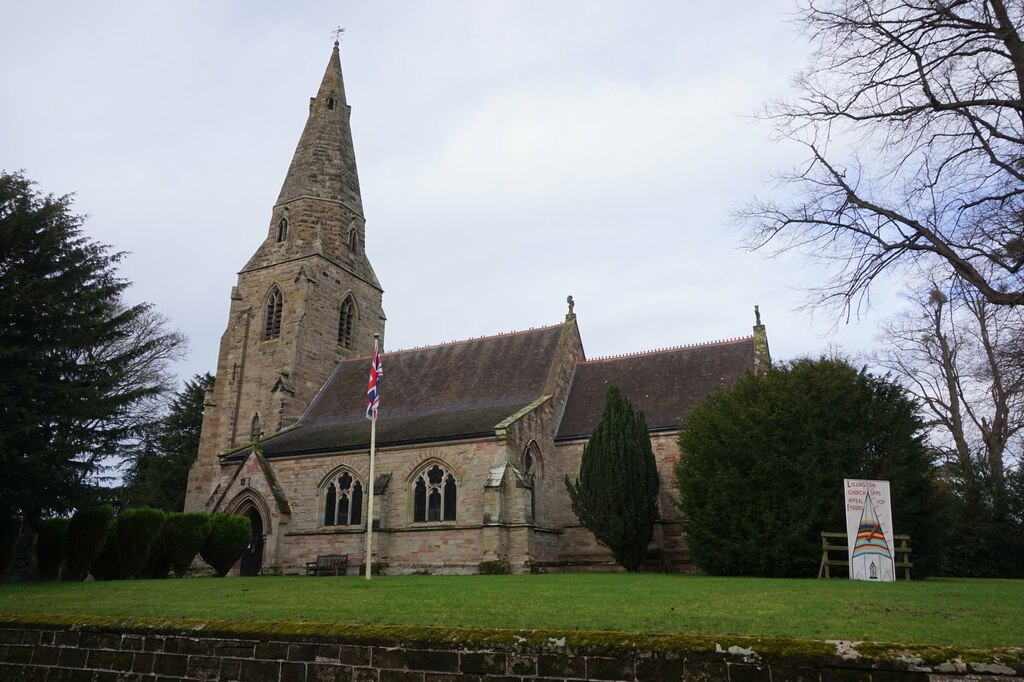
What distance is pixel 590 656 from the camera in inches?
226

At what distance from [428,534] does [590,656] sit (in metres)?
18.9

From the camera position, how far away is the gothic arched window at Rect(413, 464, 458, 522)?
2438 cm

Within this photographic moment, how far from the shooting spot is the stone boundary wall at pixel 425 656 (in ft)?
16.9

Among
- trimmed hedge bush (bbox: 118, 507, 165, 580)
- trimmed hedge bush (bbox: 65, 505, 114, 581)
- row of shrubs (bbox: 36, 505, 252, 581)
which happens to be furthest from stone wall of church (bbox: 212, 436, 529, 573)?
trimmed hedge bush (bbox: 65, 505, 114, 581)

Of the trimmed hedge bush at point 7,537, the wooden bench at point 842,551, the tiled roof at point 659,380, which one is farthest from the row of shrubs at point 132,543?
the wooden bench at point 842,551

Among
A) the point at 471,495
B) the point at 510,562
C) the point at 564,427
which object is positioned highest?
the point at 564,427

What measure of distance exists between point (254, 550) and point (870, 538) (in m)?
20.8

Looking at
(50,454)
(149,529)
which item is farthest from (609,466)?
(50,454)

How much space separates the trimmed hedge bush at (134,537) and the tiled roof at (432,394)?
7.09 metres

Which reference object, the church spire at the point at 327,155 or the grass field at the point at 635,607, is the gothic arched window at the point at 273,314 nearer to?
the church spire at the point at 327,155

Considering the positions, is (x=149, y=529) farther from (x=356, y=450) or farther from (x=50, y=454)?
(x=356, y=450)

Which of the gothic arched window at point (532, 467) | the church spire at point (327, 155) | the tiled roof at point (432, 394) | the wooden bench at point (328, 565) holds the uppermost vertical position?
the church spire at point (327, 155)

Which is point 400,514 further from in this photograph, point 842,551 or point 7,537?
Result: point 842,551

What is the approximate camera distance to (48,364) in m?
17.8
